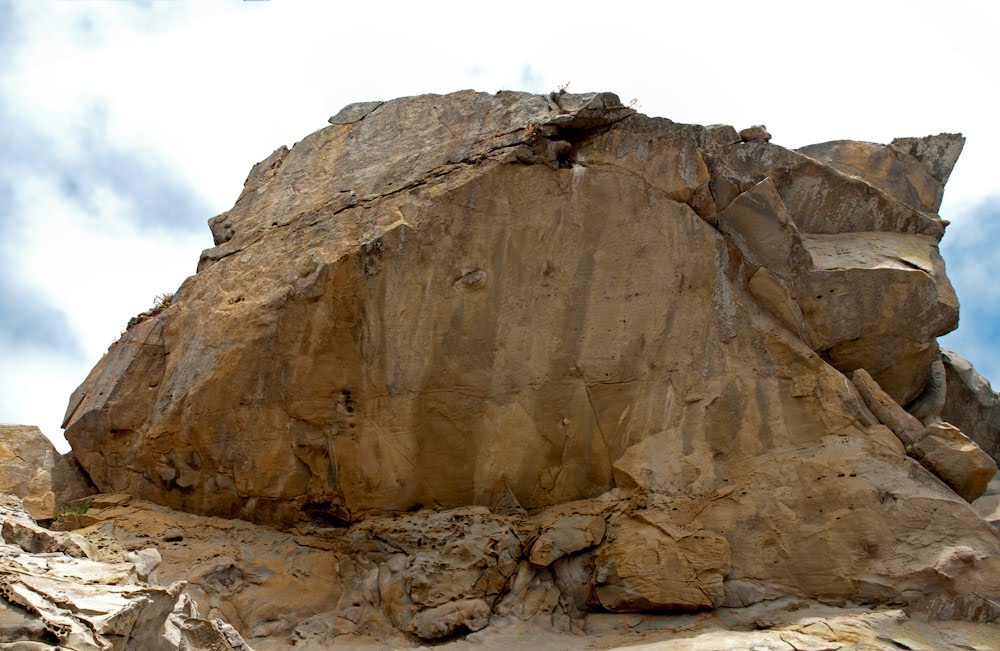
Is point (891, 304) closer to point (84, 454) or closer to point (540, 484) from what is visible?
point (540, 484)

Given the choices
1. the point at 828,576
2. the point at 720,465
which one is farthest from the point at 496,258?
the point at 828,576

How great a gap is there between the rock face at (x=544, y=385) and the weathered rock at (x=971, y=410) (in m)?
1.84

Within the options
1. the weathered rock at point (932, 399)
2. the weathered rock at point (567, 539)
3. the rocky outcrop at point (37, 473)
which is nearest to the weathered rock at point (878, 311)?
the weathered rock at point (932, 399)

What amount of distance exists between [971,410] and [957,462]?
423 centimetres

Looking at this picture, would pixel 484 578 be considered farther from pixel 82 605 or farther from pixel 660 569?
pixel 82 605

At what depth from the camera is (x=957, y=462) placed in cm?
952

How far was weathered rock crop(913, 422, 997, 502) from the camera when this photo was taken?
9516 millimetres

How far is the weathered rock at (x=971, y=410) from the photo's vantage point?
13117mm

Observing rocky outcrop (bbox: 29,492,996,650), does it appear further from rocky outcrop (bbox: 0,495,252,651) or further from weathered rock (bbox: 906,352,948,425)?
weathered rock (bbox: 906,352,948,425)

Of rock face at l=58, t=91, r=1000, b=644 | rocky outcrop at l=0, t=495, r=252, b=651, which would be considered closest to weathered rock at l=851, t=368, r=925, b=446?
rock face at l=58, t=91, r=1000, b=644

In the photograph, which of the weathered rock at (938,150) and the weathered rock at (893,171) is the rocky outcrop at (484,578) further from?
the weathered rock at (938,150)

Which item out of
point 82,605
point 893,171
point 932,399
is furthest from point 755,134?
point 82,605

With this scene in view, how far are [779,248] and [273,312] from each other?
6193 millimetres

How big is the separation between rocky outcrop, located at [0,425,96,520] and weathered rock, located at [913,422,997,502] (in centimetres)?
990
